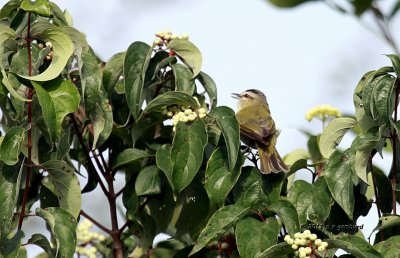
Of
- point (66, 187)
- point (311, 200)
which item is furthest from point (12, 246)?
point (311, 200)

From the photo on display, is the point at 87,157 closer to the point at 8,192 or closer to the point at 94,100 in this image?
the point at 94,100

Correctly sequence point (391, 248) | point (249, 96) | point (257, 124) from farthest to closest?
point (249, 96) → point (257, 124) → point (391, 248)

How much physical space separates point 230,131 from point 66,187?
0.75 metres

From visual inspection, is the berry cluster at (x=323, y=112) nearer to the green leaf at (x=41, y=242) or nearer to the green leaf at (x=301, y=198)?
the green leaf at (x=301, y=198)

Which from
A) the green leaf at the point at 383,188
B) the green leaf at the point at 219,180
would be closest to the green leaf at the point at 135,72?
the green leaf at the point at 219,180

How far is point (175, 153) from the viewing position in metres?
3.25

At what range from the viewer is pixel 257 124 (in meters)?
4.64

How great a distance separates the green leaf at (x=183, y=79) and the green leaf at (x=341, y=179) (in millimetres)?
700

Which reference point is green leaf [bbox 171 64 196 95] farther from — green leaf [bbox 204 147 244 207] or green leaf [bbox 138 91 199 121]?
green leaf [bbox 204 147 244 207]

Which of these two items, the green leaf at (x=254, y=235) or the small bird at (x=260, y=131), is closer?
the green leaf at (x=254, y=235)

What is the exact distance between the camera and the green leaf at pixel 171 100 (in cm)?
329

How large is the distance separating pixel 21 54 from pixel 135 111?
1.77 feet

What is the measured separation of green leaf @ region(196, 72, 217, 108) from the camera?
3.60 metres

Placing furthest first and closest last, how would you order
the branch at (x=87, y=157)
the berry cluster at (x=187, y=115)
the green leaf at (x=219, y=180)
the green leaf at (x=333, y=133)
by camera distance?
the green leaf at (x=333, y=133)
the branch at (x=87, y=157)
the berry cluster at (x=187, y=115)
the green leaf at (x=219, y=180)
